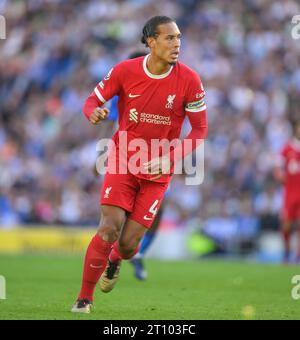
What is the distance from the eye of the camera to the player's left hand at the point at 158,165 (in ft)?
25.6

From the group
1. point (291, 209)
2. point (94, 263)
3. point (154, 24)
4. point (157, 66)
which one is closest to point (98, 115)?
point (157, 66)

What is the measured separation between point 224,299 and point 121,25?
1463 cm

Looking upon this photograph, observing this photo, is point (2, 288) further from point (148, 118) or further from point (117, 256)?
point (148, 118)

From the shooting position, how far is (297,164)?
1616 cm

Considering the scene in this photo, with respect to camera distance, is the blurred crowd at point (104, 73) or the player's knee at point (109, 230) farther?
the blurred crowd at point (104, 73)

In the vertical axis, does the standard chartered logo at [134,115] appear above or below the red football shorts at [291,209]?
above

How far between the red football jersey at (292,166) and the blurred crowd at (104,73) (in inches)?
81.5

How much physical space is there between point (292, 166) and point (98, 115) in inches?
362

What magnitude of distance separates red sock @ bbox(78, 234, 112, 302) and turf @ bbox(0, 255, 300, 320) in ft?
0.85

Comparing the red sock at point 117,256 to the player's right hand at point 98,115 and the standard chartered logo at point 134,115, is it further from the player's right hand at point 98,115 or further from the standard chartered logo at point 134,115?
the player's right hand at point 98,115

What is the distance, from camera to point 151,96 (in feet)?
26.2

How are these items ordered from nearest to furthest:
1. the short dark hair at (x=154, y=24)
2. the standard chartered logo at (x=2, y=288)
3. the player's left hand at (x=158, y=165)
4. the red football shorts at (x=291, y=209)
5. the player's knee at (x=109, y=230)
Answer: the player's knee at (x=109, y=230), the player's left hand at (x=158, y=165), the short dark hair at (x=154, y=24), the standard chartered logo at (x=2, y=288), the red football shorts at (x=291, y=209)

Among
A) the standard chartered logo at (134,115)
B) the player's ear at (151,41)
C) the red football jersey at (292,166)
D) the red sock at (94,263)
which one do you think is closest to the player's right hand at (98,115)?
the standard chartered logo at (134,115)

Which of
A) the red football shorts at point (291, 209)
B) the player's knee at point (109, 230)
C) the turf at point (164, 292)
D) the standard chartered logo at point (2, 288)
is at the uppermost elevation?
the red football shorts at point (291, 209)
